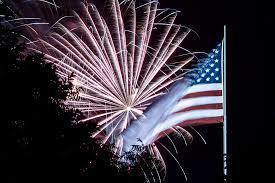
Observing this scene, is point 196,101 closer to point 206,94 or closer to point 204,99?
point 204,99

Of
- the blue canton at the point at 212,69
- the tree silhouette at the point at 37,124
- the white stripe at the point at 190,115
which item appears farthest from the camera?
the blue canton at the point at 212,69

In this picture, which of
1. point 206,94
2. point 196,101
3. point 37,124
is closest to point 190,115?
point 196,101

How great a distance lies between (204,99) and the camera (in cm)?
2380

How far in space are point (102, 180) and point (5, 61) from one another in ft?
13.6

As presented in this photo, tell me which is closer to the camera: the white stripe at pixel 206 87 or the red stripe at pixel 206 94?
the red stripe at pixel 206 94

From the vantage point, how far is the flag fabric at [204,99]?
23625mm

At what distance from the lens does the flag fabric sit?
23.6m

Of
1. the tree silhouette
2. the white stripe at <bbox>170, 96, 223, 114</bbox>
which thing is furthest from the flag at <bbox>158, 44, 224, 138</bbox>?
the tree silhouette

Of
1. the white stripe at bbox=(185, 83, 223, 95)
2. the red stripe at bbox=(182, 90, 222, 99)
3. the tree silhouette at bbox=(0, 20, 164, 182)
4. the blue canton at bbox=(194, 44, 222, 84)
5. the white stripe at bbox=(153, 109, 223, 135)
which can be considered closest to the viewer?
the tree silhouette at bbox=(0, 20, 164, 182)

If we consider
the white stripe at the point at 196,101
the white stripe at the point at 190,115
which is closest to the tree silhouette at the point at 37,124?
the white stripe at the point at 190,115

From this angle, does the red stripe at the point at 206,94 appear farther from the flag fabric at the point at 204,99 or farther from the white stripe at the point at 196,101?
the white stripe at the point at 196,101

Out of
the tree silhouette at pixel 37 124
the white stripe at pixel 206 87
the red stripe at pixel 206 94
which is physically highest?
the white stripe at pixel 206 87

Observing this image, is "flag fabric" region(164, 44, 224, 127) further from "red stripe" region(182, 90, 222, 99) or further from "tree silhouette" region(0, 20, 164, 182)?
"tree silhouette" region(0, 20, 164, 182)
